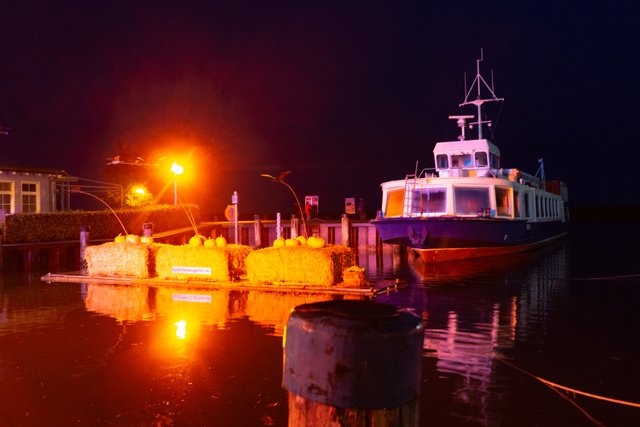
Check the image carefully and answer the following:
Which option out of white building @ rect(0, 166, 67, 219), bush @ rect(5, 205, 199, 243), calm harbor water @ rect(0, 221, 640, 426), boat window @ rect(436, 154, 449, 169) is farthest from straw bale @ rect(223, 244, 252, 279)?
white building @ rect(0, 166, 67, 219)

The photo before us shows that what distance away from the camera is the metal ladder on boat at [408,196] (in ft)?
82.1

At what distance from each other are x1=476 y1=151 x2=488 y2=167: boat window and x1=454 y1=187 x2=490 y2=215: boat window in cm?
293

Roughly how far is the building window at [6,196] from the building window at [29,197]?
0.74m

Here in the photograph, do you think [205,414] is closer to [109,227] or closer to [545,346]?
[545,346]

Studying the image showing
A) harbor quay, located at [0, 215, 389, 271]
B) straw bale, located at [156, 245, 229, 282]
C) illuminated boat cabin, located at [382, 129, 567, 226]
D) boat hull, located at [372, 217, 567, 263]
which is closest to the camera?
straw bale, located at [156, 245, 229, 282]

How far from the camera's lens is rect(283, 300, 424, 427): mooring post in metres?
2.03

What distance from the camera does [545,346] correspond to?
9.06 m

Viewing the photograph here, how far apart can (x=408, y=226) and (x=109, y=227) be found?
15.1 metres

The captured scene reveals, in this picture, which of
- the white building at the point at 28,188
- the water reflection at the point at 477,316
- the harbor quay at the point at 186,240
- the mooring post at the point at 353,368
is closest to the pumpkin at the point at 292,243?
the water reflection at the point at 477,316

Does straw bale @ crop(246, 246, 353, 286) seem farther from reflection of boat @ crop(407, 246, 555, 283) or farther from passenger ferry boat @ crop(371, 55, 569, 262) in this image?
passenger ferry boat @ crop(371, 55, 569, 262)

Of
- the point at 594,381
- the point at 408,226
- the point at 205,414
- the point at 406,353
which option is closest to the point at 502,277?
the point at 408,226

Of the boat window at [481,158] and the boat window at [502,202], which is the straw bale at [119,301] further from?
the boat window at [481,158]

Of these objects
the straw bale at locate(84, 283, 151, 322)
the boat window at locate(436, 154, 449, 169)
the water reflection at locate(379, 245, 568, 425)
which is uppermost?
the boat window at locate(436, 154, 449, 169)

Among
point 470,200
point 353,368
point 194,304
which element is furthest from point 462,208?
point 353,368
